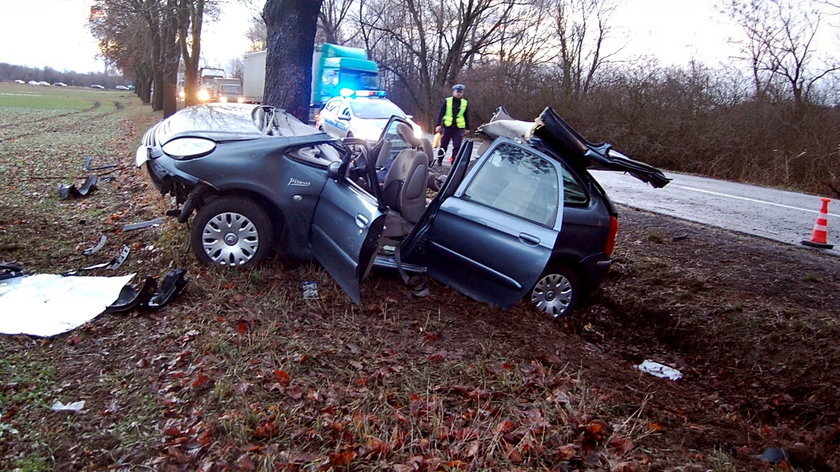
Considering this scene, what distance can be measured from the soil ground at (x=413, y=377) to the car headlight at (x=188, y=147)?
3.29 feet

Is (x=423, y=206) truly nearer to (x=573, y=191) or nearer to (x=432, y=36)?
(x=573, y=191)

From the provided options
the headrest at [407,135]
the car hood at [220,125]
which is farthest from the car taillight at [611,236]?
the car hood at [220,125]

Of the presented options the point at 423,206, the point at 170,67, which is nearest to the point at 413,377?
the point at 423,206

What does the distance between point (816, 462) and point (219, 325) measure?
398 centimetres

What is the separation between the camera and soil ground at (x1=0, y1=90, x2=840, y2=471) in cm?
329

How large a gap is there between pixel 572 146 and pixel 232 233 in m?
3.21

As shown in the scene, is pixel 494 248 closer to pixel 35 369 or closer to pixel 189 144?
pixel 189 144

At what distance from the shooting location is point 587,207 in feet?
19.6

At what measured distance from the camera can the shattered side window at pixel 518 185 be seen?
17.9ft

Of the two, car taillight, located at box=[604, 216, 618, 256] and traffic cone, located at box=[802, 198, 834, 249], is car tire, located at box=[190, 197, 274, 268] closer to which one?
car taillight, located at box=[604, 216, 618, 256]

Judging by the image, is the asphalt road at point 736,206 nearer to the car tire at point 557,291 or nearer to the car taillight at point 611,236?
the car taillight at point 611,236

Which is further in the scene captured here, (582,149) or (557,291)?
(557,291)


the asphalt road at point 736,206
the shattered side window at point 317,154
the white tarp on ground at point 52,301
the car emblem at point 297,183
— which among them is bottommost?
the white tarp on ground at point 52,301

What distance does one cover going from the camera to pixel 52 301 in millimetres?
5000
